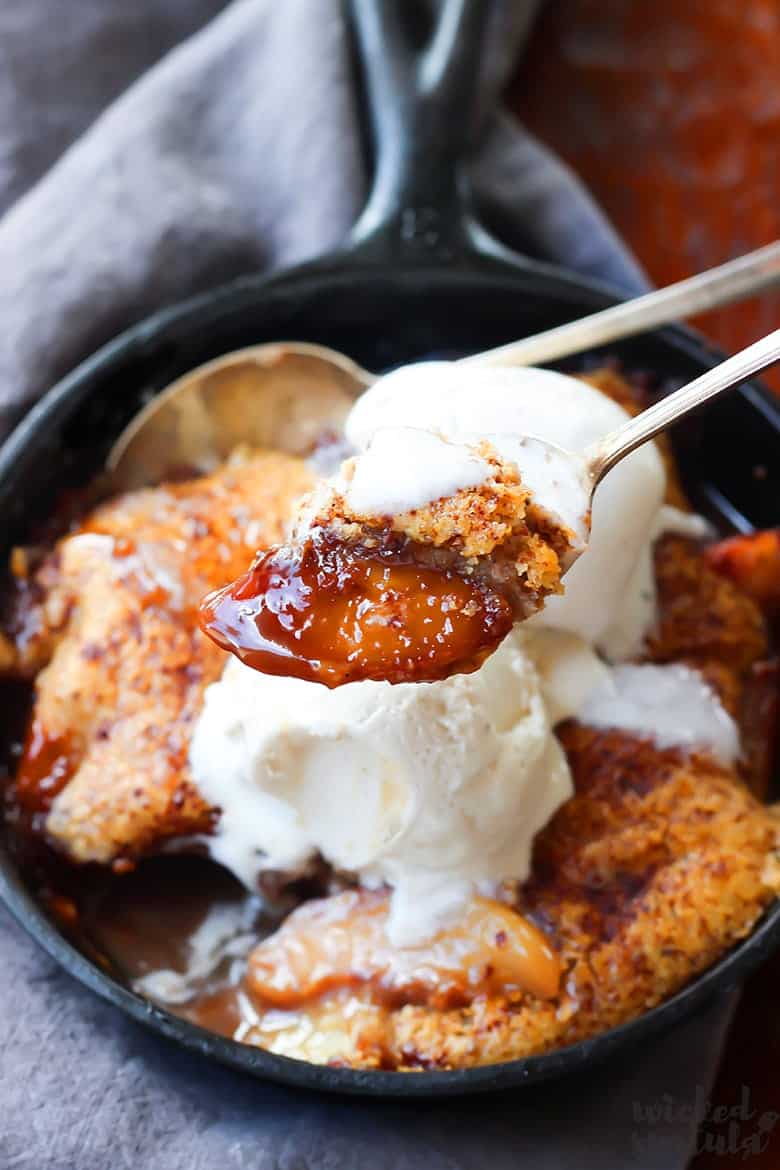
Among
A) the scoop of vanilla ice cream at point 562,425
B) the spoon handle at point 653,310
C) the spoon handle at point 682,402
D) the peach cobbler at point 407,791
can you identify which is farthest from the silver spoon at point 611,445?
the spoon handle at point 653,310

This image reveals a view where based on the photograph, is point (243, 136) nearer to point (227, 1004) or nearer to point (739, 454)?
point (739, 454)

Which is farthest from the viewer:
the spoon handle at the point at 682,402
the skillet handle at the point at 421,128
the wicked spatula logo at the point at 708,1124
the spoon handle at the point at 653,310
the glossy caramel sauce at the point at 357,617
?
the skillet handle at the point at 421,128

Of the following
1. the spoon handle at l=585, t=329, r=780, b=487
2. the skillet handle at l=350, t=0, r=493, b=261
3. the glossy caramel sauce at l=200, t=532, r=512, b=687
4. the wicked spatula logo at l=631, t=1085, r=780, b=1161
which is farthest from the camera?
the skillet handle at l=350, t=0, r=493, b=261

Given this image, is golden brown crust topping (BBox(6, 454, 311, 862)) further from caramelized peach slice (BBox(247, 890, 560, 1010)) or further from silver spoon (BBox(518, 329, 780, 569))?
silver spoon (BBox(518, 329, 780, 569))

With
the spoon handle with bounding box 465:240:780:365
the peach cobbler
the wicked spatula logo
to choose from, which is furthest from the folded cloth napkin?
the spoon handle with bounding box 465:240:780:365

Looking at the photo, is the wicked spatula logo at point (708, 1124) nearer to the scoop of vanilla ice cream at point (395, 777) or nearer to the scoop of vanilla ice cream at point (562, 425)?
the scoop of vanilla ice cream at point (395, 777)

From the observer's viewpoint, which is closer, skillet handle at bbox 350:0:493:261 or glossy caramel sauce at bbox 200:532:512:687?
glossy caramel sauce at bbox 200:532:512:687
